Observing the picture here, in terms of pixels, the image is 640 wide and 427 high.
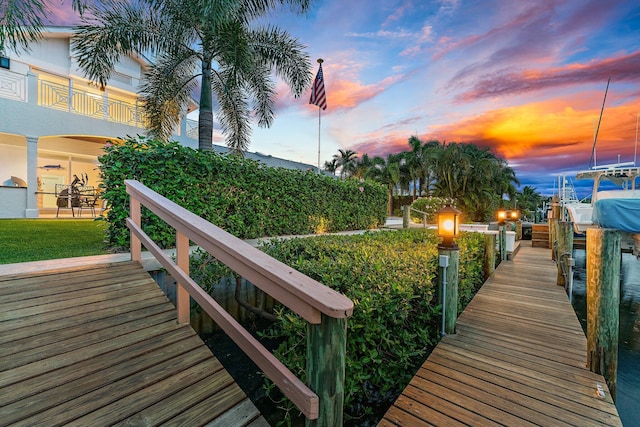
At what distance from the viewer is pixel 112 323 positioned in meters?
2.12

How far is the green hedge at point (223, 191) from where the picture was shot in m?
4.27

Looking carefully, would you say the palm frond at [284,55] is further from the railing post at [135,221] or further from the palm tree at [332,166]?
the palm tree at [332,166]

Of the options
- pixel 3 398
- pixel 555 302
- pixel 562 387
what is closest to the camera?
pixel 3 398

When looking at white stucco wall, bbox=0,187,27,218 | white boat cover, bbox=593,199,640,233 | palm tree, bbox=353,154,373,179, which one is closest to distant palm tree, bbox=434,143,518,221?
palm tree, bbox=353,154,373,179

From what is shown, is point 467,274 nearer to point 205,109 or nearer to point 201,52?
point 205,109

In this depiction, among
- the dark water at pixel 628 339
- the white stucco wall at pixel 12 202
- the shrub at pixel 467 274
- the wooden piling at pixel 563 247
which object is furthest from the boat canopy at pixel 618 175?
the white stucco wall at pixel 12 202

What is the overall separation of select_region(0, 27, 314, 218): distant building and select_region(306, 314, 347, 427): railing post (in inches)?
464

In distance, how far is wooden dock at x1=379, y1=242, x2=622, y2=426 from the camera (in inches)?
77.8

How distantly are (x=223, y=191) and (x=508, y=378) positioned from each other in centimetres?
505

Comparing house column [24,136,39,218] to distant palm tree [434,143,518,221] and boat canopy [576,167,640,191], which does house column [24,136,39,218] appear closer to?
boat canopy [576,167,640,191]

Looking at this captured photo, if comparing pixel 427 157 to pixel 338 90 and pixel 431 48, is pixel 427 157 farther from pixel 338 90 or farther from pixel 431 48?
pixel 431 48

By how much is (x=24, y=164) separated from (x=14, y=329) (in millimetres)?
14614

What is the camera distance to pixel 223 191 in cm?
554

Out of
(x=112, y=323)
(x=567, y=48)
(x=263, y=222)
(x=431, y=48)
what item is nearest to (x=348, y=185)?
(x=263, y=222)
